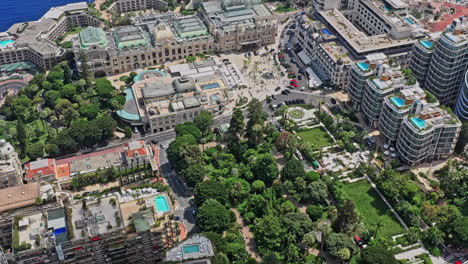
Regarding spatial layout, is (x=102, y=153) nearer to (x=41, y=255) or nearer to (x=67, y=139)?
(x=67, y=139)

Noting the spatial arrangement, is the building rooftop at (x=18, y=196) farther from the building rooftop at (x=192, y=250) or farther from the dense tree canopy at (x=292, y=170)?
the dense tree canopy at (x=292, y=170)

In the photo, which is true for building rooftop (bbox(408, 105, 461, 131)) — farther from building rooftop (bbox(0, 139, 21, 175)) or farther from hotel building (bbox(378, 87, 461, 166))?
building rooftop (bbox(0, 139, 21, 175))

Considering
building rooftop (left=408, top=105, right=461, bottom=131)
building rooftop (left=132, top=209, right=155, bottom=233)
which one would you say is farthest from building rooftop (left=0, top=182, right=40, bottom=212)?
building rooftop (left=408, top=105, right=461, bottom=131)

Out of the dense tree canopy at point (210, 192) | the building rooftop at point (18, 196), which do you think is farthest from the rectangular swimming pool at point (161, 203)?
the building rooftop at point (18, 196)

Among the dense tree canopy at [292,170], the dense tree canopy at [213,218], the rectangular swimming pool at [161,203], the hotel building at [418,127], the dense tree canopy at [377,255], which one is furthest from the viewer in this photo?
the hotel building at [418,127]

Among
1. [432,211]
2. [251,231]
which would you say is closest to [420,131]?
[432,211]
